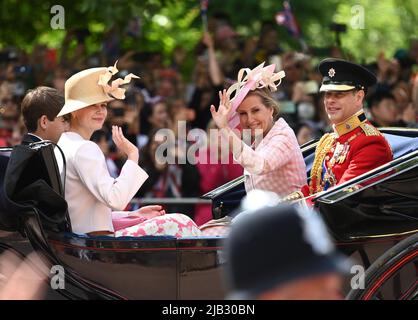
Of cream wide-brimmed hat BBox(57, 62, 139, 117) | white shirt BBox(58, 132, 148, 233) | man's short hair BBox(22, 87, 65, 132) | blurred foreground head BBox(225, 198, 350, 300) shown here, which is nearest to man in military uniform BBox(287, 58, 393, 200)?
white shirt BBox(58, 132, 148, 233)

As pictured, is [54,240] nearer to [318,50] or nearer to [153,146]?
[153,146]

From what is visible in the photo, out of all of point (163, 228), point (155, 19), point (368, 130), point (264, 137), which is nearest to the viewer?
point (163, 228)

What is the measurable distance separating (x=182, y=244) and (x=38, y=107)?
1.04 m

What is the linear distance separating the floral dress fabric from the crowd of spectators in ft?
10.8

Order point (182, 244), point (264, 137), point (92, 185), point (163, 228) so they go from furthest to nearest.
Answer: point (264, 137), point (163, 228), point (92, 185), point (182, 244)

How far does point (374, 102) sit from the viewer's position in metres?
9.20

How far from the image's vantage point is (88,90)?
503 centimetres

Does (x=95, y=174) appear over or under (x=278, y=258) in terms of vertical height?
over

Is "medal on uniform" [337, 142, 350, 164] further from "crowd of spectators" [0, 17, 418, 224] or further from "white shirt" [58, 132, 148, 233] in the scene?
"crowd of spectators" [0, 17, 418, 224]

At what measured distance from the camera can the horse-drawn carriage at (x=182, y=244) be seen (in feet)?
15.2

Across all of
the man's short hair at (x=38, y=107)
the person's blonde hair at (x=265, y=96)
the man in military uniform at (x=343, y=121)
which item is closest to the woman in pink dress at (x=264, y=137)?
the person's blonde hair at (x=265, y=96)

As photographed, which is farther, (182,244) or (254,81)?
(254,81)

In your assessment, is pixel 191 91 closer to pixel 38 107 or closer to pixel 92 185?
pixel 38 107

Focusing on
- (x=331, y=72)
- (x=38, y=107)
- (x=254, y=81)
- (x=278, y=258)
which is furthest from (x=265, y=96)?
(x=278, y=258)
